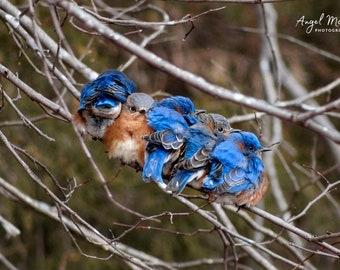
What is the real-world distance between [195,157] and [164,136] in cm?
22

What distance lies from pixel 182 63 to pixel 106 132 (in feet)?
13.1

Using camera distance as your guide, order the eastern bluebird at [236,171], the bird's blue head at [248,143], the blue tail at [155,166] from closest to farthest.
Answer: the blue tail at [155,166] < the eastern bluebird at [236,171] < the bird's blue head at [248,143]

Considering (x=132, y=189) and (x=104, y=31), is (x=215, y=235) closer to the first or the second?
(x=132, y=189)

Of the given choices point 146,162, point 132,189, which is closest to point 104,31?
point 146,162

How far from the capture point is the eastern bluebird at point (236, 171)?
428 cm

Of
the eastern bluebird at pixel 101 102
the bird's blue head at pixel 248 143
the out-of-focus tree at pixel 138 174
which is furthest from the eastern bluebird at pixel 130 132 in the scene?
the bird's blue head at pixel 248 143

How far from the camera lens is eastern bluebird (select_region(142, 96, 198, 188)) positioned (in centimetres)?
408

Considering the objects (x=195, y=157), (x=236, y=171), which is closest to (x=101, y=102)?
(x=195, y=157)

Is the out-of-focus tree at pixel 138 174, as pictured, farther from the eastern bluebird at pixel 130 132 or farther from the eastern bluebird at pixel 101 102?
Answer: the eastern bluebird at pixel 130 132

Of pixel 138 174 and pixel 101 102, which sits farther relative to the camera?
pixel 138 174

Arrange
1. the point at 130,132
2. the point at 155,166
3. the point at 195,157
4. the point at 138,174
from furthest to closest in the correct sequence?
the point at 138,174, the point at 130,132, the point at 195,157, the point at 155,166

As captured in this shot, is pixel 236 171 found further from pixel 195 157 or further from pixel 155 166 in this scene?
pixel 155 166

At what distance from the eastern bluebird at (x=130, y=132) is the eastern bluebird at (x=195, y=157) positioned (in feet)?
0.85

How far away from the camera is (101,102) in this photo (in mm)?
4117
